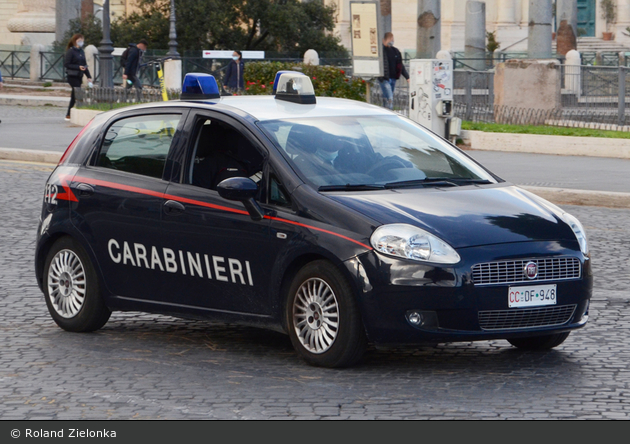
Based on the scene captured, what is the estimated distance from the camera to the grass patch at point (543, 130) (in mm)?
20875

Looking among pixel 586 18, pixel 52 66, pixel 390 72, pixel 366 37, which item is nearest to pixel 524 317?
pixel 366 37

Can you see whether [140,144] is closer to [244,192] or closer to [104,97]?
[244,192]

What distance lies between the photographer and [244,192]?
6520mm

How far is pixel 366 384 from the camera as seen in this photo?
601 centimetres

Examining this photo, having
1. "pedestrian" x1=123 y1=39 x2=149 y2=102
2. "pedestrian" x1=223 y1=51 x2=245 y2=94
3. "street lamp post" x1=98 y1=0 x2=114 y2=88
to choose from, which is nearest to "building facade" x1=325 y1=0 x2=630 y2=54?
"pedestrian" x1=223 y1=51 x2=245 y2=94

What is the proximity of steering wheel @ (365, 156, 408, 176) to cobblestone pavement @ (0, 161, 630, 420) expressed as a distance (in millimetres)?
1054

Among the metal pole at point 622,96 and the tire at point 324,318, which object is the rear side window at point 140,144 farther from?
the metal pole at point 622,96

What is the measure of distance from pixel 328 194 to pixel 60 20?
40.6 meters

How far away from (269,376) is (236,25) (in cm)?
3570

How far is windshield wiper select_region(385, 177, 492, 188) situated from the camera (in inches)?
264

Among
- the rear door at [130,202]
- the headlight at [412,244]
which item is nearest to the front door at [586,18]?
the rear door at [130,202]

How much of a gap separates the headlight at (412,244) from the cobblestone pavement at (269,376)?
25.6 inches

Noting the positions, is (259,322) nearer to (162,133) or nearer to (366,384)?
(366,384)

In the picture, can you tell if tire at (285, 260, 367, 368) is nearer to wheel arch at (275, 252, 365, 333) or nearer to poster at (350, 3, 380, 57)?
wheel arch at (275, 252, 365, 333)
